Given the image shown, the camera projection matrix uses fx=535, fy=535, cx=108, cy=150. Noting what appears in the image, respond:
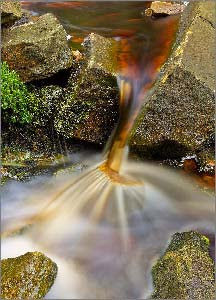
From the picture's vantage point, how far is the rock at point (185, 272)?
4.92m

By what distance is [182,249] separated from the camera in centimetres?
529

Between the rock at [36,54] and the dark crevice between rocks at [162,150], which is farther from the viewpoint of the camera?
the rock at [36,54]

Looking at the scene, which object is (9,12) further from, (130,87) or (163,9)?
(163,9)

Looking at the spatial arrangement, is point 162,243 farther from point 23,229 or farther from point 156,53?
point 156,53

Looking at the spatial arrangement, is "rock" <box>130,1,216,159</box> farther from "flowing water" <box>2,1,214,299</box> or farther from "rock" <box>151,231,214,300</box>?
"rock" <box>151,231,214,300</box>

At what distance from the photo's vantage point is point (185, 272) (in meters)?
5.02

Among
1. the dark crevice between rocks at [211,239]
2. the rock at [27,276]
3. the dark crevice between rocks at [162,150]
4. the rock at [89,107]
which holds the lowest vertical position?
the rock at [27,276]

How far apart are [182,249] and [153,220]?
2.39ft

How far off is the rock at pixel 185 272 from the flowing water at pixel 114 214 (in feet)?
0.54

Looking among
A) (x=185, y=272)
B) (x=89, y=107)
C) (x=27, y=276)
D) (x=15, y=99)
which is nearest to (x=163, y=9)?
(x=89, y=107)

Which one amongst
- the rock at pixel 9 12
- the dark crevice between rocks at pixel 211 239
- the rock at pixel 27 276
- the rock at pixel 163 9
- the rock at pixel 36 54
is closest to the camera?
the rock at pixel 27 276

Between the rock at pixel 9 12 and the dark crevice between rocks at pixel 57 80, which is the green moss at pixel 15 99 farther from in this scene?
the rock at pixel 9 12

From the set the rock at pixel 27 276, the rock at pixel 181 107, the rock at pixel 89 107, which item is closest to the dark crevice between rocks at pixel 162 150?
the rock at pixel 181 107

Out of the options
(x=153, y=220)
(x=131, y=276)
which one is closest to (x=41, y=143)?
(x=153, y=220)
